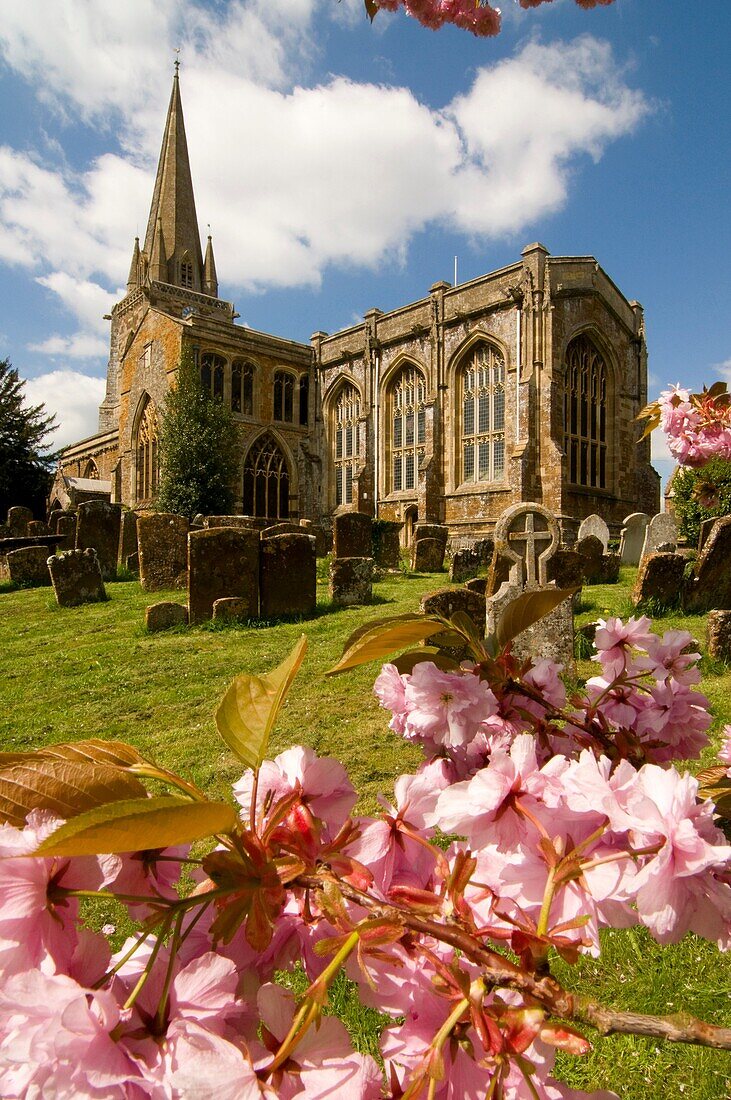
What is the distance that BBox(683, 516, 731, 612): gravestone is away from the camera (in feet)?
24.8

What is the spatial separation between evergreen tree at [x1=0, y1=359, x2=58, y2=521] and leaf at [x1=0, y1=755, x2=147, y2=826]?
32.8 metres

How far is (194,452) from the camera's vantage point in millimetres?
22766

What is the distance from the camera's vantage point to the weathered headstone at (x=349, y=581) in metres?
8.85

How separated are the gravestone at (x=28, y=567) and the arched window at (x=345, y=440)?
55.8 ft

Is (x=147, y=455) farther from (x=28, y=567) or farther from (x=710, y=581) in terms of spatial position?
(x=710, y=581)

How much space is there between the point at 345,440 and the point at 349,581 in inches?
802

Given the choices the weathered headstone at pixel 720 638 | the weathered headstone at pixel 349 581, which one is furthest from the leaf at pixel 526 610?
the weathered headstone at pixel 349 581

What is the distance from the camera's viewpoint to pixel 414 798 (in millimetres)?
706

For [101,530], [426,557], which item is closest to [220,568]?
[101,530]

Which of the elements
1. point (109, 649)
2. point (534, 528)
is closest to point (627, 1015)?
point (109, 649)

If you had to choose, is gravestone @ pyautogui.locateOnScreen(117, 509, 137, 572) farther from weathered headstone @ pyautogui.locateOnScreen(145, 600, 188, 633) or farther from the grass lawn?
weathered headstone @ pyautogui.locateOnScreen(145, 600, 188, 633)

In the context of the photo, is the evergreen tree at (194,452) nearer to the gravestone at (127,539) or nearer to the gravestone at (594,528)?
the gravestone at (127,539)

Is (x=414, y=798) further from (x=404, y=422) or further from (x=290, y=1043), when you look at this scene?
(x=404, y=422)

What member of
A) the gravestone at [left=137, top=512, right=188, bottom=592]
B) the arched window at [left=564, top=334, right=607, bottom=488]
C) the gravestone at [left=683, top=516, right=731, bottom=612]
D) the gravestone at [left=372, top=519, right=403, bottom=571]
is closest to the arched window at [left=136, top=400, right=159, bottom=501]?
the gravestone at [left=372, top=519, right=403, bottom=571]
